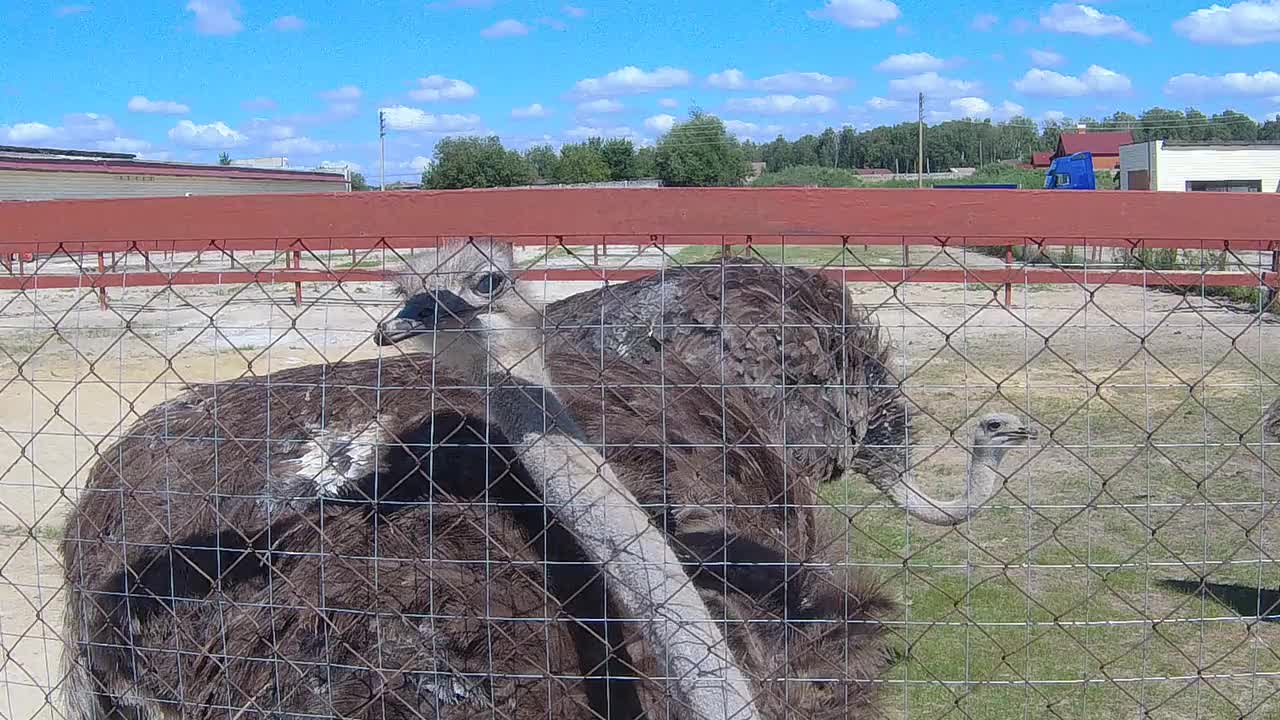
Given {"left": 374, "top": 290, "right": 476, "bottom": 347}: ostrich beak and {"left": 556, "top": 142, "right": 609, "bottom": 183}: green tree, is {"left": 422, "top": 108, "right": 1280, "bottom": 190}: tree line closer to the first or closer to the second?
{"left": 556, "top": 142, "right": 609, "bottom": 183}: green tree

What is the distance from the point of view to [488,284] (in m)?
2.45

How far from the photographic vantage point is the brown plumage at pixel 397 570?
92.5 inches

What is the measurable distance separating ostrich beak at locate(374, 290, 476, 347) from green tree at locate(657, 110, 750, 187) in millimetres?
43354

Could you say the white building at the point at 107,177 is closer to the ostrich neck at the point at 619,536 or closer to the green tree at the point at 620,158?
the green tree at the point at 620,158

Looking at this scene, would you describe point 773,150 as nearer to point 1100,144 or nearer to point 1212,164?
point 1100,144

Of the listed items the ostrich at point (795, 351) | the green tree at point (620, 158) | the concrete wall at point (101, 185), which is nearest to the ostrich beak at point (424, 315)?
the ostrich at point (795, 351)

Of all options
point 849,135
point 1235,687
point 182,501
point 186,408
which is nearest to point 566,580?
point 182,501

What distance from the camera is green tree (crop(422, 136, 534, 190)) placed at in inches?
1752

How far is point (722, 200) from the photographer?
2.23m

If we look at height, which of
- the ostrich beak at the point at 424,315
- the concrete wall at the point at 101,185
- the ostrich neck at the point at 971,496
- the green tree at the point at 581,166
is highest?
the green tree at the point at 581,166

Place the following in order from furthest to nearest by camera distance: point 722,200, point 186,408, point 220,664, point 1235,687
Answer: point 1235,687 → point 186,408 → point 220,664 → point 722,200

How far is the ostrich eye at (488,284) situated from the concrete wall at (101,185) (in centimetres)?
2386

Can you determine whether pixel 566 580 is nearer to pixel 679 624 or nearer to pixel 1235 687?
pixel 679 624

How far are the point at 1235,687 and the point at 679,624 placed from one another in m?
2.64
